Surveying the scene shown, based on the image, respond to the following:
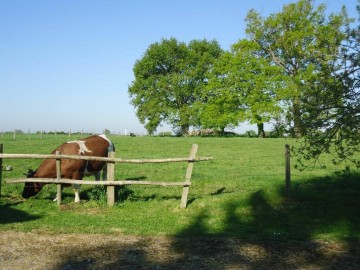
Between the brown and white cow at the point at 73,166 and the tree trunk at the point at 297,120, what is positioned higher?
the tree trunk at the point at 297,120

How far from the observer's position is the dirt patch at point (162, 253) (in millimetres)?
6617

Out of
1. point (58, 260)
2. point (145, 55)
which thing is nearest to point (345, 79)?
Result: point (58, 260)

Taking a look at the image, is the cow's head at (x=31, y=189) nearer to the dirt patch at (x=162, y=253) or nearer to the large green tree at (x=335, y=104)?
the dirt patch at (x=162, y=253)

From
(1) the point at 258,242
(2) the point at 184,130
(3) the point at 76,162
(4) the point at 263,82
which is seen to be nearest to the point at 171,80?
(2) the point at 184,130

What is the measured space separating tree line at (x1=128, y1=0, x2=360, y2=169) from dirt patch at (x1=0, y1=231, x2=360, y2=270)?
2.78m

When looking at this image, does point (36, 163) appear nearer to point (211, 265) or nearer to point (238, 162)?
point (238, 162)

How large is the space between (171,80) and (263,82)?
19.4 m

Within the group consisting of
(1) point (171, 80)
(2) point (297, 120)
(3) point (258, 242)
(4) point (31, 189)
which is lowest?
(3) point (258, 242)

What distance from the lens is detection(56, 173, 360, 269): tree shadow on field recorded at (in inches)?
265

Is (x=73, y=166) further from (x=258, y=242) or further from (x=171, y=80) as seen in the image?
(x=171, y=80)

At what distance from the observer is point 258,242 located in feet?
26.5

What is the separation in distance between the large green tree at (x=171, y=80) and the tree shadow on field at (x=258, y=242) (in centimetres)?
5275

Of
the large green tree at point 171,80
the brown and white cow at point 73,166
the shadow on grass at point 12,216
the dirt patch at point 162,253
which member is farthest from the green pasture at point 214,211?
the large green tree at point 171,80

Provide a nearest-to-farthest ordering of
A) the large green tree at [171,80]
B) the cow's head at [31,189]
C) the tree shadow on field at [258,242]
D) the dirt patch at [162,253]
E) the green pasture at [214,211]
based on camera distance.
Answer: the dirt patch at [162,253] → the tree shadow on field at [258,242] → the green pasture at [214,211] → the cow's head at [31,189] → the large green tree at [171,80]
